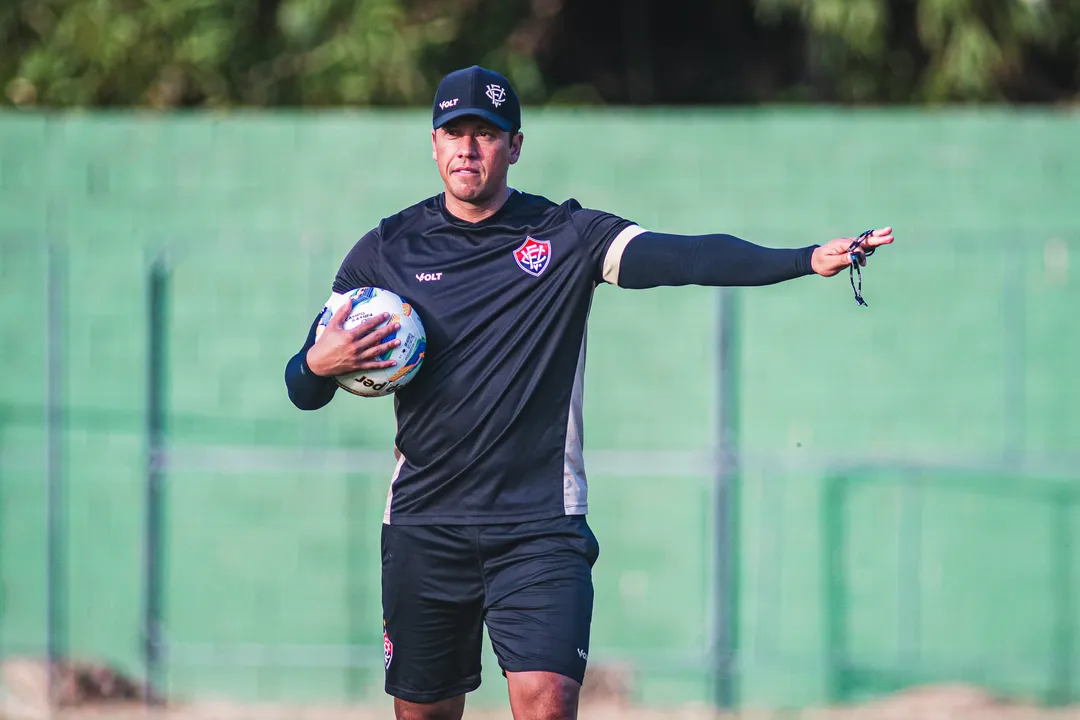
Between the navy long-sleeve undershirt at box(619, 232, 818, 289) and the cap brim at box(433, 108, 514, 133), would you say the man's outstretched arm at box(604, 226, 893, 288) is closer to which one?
the navy long-sleeve undershirt at box(619, 232, 818, 289)

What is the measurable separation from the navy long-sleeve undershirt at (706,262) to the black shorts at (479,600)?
866mm

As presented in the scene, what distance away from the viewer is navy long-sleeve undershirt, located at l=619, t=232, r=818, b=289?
4.36m

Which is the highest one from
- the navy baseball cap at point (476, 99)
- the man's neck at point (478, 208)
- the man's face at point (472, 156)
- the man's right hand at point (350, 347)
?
the navy baseball cap at point (476, 99)

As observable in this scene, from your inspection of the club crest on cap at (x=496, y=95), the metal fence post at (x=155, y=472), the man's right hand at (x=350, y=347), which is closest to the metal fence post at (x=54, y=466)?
the metal fence post at (x=155, y=472)

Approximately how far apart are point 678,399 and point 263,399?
272cm

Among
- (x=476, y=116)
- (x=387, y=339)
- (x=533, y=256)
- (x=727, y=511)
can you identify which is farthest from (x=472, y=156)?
(x=727, y=511)

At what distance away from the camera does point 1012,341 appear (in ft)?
29.8

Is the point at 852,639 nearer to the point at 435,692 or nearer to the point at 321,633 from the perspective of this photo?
the point at 321,633

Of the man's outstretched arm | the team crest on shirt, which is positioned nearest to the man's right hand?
the team crest on shirt

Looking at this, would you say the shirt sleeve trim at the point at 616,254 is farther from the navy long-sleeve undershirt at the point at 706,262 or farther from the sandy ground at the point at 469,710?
the sandy ground at the point at 469,710

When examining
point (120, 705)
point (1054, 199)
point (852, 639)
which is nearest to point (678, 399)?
point (852, 639)

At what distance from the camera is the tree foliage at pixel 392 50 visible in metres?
10.5

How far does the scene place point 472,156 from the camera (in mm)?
4727

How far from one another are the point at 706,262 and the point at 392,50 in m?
6.59
